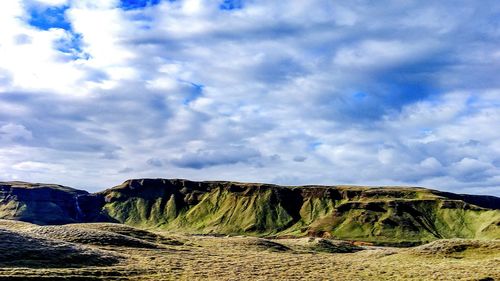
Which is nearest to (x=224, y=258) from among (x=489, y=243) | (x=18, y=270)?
(x=18, y=270)

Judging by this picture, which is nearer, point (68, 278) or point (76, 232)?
point (68, 278)

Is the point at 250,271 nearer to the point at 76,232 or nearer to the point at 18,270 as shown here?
the point at 18,270

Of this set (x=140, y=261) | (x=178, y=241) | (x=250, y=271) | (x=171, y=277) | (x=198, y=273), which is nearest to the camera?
(x=171, y=277)

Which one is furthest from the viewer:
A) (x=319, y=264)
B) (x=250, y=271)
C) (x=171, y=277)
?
(x=319, y=264)

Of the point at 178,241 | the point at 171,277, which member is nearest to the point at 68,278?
the point at 171,277

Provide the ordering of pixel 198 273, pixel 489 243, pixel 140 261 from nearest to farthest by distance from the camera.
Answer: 1. pixel 198 273
2. pixel 140 261
3. pixel 489 243

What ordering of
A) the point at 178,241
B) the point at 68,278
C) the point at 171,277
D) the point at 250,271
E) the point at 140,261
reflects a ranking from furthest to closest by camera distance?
the point at 178,241 → the point at 140,261 → the point at 250,271 → the point at 171,277 → the point at 68,278

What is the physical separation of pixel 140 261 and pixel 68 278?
45.4 feet

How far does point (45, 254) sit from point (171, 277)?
56.0ft

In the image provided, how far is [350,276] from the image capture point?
52.1 meters

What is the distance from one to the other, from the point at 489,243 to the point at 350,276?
31.5 m

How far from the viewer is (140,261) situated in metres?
56.1

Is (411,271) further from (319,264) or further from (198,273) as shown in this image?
(198,273)

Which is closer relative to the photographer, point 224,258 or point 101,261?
point 101,261
